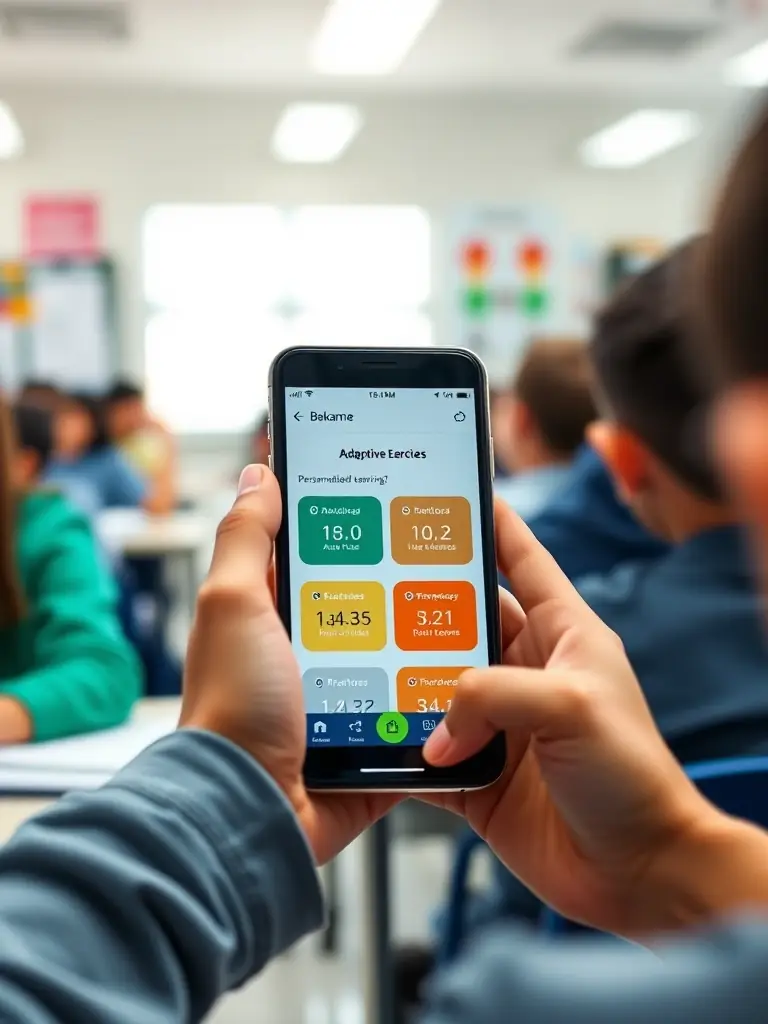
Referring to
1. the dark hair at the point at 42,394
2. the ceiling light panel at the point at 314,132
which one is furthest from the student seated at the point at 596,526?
the ceiling light panel at the point at 314,132

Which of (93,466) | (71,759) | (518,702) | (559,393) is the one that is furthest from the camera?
(93,466)

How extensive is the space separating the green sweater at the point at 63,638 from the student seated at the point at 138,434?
4.16m

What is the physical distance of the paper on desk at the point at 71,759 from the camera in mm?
1089

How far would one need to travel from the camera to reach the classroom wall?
22.9 feet

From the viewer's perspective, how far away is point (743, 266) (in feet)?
1.14

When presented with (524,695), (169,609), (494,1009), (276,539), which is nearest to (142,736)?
(276,539)

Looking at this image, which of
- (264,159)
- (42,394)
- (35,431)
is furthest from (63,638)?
(264,159)

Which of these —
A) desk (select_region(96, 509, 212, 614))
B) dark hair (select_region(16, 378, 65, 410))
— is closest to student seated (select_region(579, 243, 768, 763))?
desk (select_region(96, 509, 212, 614))

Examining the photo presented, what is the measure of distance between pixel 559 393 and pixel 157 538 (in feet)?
7.15

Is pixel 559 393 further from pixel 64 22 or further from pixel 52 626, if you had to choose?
pixel 64 22

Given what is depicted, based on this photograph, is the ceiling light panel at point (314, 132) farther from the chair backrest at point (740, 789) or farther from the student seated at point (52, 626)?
the chair backrest at point (740, 789)

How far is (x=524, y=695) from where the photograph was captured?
1.86 feet

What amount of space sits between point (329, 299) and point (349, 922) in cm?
527

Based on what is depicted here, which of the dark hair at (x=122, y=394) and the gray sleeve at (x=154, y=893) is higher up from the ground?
the gray sleeve at (x=154, y=893)
